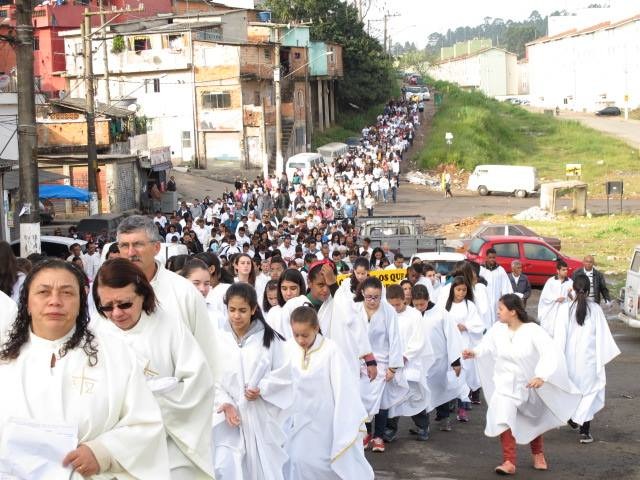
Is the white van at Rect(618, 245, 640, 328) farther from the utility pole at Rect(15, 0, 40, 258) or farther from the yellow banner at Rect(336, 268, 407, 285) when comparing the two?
the utility pole at Rect(15, 0, 40, 258)

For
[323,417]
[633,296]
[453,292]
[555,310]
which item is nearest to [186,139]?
[633,296]

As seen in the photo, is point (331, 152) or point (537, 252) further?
point (331, 152)

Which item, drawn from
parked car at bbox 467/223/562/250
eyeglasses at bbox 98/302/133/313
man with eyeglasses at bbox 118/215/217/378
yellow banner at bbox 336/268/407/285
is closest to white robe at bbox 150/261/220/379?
man with eyeglasses at bbox 118/215/217/378

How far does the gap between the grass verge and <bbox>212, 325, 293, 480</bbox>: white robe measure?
47.1 m

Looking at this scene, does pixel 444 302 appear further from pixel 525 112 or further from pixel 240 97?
pixel 525 112

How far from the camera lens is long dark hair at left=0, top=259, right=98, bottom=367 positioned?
5.29m

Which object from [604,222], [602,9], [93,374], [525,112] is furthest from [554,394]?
[602,9]

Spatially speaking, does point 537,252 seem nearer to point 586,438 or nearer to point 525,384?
point 586,438

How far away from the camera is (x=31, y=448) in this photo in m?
5.12

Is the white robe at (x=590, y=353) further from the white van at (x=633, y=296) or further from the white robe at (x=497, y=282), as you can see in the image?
the white van at (x=633, y=296)

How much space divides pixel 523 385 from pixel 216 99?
45846mm

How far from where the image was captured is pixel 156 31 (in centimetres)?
5603

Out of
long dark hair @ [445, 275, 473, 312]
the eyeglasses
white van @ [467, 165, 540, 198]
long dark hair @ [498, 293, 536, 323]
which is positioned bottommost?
white van @ [467, 165, 540, 198]

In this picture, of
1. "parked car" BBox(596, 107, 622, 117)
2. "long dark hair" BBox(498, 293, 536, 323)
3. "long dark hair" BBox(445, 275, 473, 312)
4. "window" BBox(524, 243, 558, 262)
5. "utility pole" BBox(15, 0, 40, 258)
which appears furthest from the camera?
"parked car" BBox(596, 107, 622, 117)
